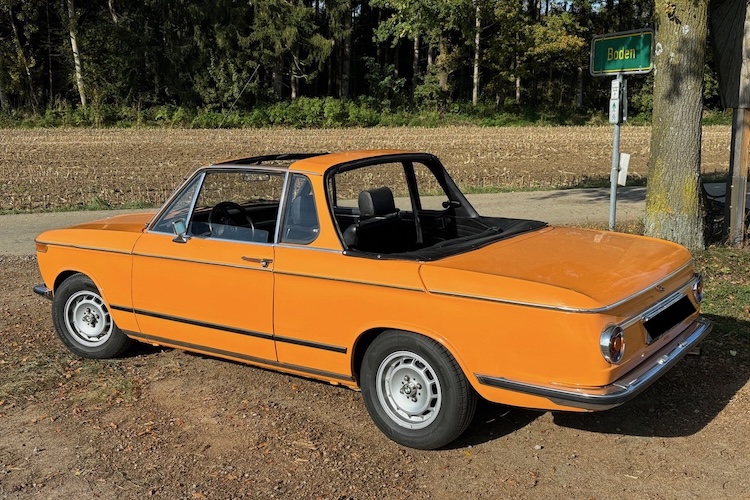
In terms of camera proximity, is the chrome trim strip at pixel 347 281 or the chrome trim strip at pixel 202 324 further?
the chrome trim strip at pixel 202 324

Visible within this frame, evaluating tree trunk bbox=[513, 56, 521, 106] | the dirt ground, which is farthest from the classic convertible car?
tree trunk bbox=[513, 56, 521, 106]

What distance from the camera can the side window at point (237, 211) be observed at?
15.8 ft

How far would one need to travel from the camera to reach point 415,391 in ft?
13.4

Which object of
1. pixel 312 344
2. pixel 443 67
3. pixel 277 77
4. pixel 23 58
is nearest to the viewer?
pixel 312 344

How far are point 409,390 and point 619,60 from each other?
18.9 ft

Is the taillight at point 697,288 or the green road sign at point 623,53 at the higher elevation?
the green road sign at point 623,53

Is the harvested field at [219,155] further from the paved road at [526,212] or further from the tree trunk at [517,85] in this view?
the tree trunk at [517,85]

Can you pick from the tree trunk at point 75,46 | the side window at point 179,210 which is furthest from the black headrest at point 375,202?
the tree trunk at point 75,46

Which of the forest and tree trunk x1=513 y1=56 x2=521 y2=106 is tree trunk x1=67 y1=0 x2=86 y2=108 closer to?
the forest

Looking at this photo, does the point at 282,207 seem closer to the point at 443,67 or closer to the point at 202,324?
the point at 202,324

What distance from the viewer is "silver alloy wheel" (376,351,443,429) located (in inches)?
159

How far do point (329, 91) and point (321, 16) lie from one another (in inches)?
231

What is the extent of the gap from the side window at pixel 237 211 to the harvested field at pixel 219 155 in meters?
8.89

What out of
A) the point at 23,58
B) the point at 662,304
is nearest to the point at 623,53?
the point at 662,304
